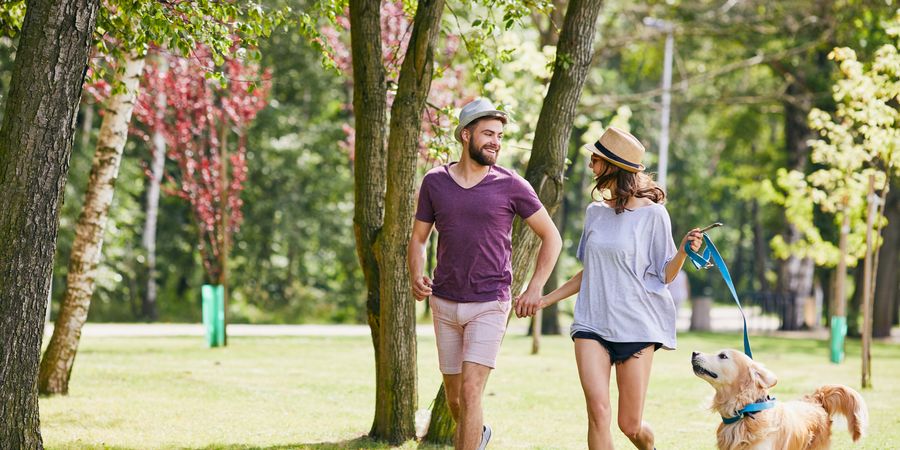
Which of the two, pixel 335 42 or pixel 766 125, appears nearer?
pixel 335 42

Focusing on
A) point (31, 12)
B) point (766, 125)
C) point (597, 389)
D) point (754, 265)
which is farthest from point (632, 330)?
point (754, 265)

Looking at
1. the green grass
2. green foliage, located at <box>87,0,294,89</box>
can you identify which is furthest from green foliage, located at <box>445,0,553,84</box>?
the green grass

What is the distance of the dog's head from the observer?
6.13m

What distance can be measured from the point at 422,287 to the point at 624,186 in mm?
1264

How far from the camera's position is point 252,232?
34031 millimetres

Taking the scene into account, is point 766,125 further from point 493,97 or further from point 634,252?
point 634,252

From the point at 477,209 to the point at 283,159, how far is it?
27308mm

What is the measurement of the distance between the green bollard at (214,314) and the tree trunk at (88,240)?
671 cm

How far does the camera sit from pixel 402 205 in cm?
813

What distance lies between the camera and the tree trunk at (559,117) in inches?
335

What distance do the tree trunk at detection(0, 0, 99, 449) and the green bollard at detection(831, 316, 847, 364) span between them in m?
14.6

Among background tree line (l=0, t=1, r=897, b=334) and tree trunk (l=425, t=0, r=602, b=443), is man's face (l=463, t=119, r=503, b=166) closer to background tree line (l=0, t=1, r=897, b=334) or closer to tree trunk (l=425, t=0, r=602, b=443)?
tree trunk (l=425, t=0, r=602, b=443)

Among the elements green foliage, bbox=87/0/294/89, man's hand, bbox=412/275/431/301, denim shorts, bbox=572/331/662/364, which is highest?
green foliage, bbox=87/0/294/89

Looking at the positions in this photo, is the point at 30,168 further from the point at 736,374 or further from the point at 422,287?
the point at 736,374
